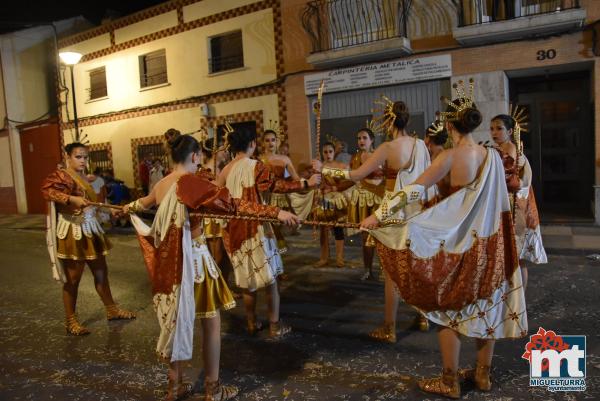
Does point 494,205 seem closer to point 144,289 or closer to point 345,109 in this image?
point 144,289

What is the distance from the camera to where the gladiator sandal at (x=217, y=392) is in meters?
3.51

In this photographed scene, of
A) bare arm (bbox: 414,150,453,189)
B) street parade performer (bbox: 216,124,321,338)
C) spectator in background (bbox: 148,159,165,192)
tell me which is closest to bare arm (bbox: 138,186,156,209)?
street parade performer (bbox: 216,124,321,338)

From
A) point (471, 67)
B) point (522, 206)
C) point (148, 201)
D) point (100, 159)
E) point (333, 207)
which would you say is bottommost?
point (333, 207)

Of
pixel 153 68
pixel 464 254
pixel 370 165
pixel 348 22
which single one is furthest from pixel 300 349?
pixel 153 68

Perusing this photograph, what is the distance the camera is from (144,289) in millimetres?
6988

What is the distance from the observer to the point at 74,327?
523 cm

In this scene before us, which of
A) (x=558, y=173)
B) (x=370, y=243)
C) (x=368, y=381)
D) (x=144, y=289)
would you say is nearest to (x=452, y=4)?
(x=558, y=173)

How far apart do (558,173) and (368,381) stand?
Result: 388 inches

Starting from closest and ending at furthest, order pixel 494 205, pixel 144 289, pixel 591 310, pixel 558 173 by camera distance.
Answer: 1. pixel 494 205
2. pixel 591 310
3. pixel 144 289
4. pixel 558 173

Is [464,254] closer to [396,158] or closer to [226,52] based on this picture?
[396,158]

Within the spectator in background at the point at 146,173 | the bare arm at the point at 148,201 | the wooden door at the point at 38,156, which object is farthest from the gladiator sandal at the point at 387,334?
the wooden door at the point at 38,156

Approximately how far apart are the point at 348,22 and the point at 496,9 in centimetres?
346

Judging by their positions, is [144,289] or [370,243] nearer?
[370,243]

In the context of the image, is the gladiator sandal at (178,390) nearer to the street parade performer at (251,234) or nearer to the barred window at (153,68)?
the street parade performer at (251,234)
